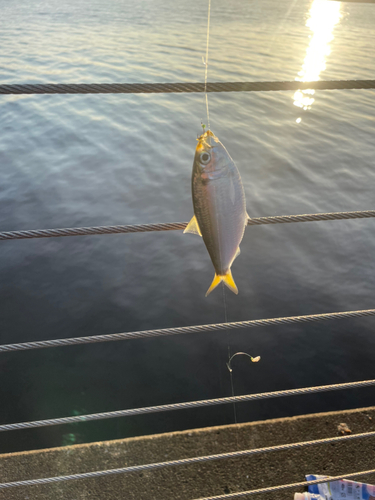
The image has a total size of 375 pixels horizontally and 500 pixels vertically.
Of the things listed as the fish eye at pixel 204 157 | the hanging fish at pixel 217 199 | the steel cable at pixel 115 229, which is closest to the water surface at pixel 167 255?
the steel cable at pixel 115 229

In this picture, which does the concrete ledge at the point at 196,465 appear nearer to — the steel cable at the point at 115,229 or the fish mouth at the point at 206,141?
the steel cable at the point at 115,229

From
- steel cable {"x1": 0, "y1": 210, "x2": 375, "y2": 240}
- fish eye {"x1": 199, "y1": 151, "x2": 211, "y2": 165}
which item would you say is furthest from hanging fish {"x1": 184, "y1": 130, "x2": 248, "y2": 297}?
steel cable {"x1": 0, "y1": 210, "x2": 375, "y2": 240}

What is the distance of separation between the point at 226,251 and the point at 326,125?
13428mm

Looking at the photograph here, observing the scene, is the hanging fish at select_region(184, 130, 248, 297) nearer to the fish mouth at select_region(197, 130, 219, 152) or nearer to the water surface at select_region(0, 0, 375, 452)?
the fish mouth at select_region(197, 130, 219, 152)

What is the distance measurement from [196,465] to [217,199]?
204 cm

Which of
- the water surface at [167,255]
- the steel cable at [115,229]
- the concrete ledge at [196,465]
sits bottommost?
the water surface at [167,255]

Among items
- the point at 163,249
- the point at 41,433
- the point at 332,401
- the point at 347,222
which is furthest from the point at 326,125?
the point at 41,433

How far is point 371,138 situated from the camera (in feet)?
39.3

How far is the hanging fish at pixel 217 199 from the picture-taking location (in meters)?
1.38

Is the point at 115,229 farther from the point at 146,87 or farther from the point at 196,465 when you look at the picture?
the point at 196,465

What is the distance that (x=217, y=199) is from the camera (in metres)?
1.40

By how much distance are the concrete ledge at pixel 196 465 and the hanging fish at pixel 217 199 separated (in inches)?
69.7

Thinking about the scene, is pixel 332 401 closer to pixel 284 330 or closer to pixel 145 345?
pixel 284 330

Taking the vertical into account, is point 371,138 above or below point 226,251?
below
